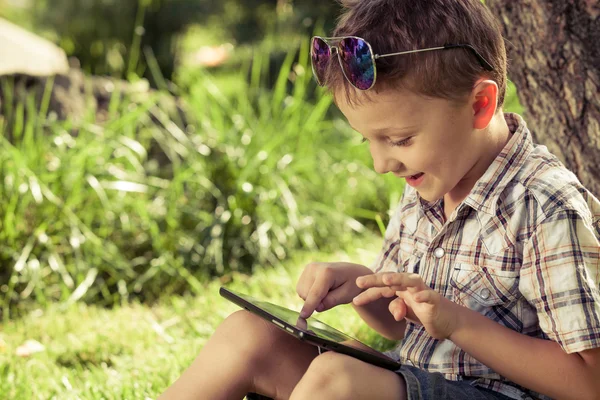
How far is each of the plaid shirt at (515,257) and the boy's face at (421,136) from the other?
0.22 feet

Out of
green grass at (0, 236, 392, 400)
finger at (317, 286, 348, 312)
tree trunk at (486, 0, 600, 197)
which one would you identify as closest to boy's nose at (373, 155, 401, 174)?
finger at (317, 286, 348, 312)

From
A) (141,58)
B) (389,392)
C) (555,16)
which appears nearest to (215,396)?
(389,392)

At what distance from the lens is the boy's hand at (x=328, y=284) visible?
192 centimetres

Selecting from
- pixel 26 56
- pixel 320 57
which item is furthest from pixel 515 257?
pixel 26 56

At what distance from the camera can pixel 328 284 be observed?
6.34 ft

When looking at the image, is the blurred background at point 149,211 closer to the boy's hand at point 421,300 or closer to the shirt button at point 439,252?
the shirt button at point 439,252

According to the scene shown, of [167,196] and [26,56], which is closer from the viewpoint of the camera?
[167,196]

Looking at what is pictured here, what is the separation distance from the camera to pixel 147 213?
12.3 feet

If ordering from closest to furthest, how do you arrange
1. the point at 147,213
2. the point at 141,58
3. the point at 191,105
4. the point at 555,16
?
the point at 555,16, the point at 147,213, the point at 191,105, the point at 141,58

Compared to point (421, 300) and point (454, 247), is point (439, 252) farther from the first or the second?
point (421, 300)

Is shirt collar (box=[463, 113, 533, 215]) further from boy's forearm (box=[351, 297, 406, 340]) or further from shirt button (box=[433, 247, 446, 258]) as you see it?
boy's forearm (box=[351, 297, 406, 340])

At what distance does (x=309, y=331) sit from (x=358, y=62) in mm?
544

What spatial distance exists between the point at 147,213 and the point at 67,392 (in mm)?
1419

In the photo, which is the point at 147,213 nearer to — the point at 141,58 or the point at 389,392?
the point at 389,392
